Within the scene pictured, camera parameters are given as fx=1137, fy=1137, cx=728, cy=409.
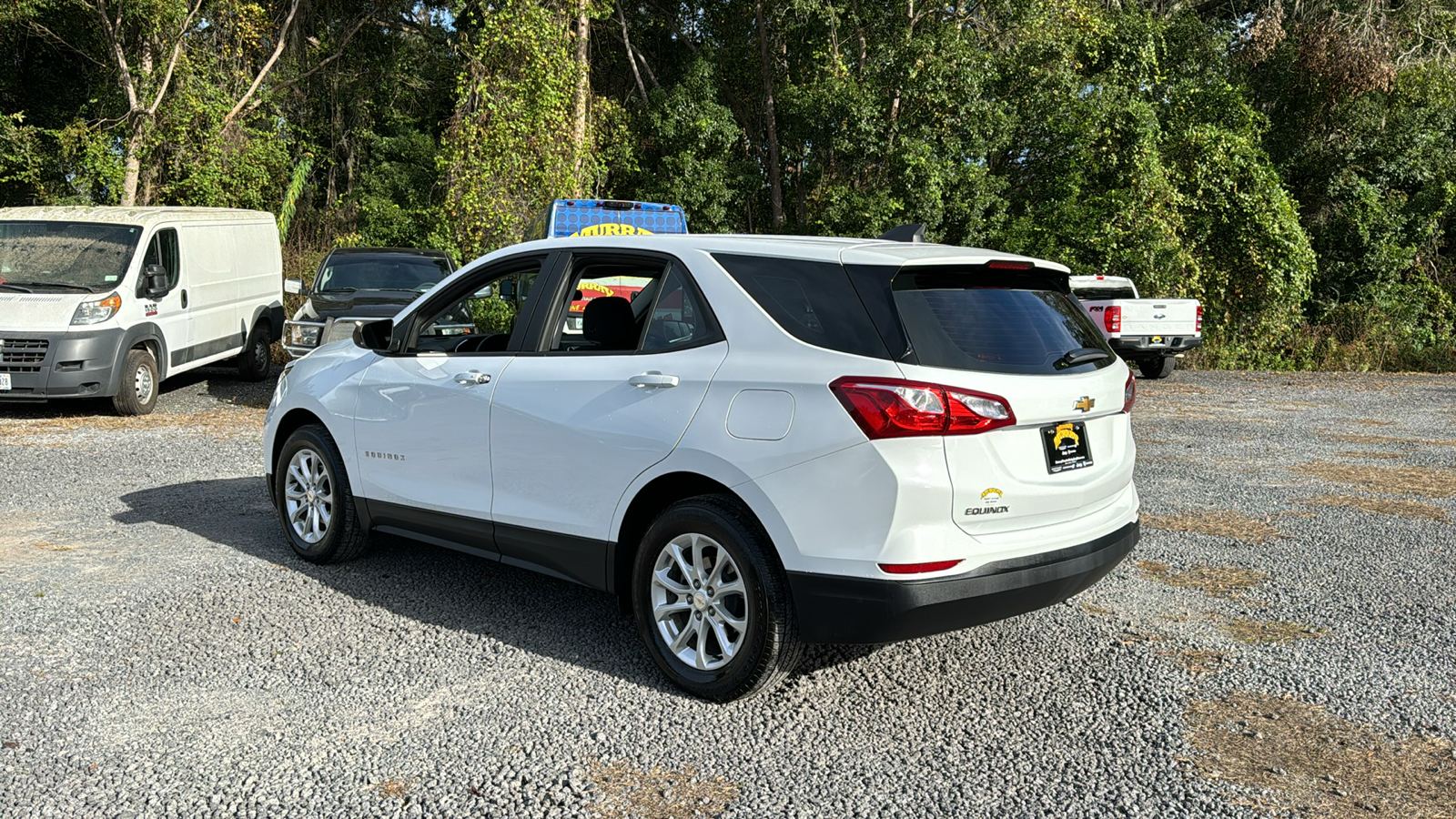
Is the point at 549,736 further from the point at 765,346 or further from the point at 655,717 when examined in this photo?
the point at 765,346

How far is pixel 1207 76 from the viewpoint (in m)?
25.5

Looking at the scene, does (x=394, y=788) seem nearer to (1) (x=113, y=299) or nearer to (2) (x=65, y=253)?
(1) (x=113, y=299)

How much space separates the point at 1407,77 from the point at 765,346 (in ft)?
87.4

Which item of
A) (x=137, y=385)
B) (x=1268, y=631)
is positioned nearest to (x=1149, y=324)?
(x=1268, y=631)

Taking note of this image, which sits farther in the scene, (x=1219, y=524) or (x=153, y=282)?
(x=153, y=282)

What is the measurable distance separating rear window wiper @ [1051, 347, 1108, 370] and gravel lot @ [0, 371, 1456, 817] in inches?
49.7

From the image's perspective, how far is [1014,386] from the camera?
12.8ft

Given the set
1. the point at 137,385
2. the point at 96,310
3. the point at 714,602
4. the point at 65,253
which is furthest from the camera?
the point at 137,385

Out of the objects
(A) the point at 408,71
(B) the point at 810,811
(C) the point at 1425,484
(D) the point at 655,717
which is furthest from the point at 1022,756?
(A) the point at 408,71

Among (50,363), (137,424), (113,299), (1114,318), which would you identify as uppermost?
(113,299)

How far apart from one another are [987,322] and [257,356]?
43.6 feet

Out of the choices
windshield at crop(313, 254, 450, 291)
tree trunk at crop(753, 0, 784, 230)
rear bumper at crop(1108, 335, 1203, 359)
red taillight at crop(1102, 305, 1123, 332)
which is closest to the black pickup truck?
windshield at crop(313, 254, 450, 291)

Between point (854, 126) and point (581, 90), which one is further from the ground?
point (581, 90)

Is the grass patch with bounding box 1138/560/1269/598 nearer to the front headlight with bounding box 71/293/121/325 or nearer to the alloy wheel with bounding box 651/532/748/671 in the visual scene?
the alloy wheel with bounding box 651/532/748/671
